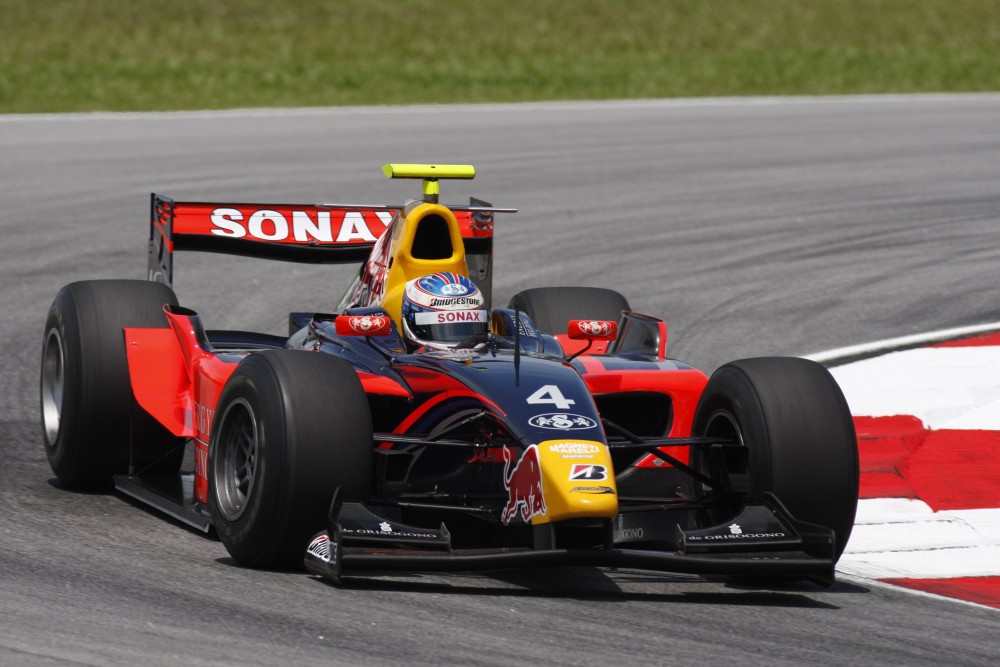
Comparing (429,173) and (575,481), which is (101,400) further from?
(575,481)

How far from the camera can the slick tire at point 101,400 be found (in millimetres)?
8234

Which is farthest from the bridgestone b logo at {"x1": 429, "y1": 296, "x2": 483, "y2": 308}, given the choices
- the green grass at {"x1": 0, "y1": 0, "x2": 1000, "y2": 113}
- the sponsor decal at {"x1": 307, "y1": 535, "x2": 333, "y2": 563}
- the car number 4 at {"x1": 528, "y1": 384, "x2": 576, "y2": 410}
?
the green grass at {"x1": 0, "y1": 0, "x2": 1000, "y2": 113}

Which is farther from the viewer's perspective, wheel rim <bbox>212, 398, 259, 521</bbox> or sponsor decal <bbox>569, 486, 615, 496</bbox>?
wheel rim <bbox>212, 398, 259, 521</bbox>

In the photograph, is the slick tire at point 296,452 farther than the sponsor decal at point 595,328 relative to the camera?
No

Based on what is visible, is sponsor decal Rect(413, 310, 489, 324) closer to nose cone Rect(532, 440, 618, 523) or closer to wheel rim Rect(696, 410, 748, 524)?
wheel rim Rect(696, 410, 748, 524)

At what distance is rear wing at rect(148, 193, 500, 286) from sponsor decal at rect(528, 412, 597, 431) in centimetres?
273

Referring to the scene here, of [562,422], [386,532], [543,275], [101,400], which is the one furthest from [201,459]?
[543,275]

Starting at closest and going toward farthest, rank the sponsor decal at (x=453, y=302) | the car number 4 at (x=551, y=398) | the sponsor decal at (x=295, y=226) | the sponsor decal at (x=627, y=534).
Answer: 1. the car number 4 at (x=551, y=398)
2. the sponsor decal at (x=627, y=534)
3. the sponsor decal at (x=453, y=302)
4. the sponsor decal at (x=295, y=226)

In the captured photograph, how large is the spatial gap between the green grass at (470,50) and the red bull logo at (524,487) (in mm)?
18503

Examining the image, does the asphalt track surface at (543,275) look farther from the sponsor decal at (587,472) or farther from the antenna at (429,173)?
the antenna at (429,173)

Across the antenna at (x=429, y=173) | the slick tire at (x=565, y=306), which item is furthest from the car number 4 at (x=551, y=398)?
the slick tire at (x=565, y=306)

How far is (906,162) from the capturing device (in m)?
20.4

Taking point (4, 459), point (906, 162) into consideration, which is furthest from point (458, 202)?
point (4, 459)

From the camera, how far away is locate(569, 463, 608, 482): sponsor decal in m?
6.28
